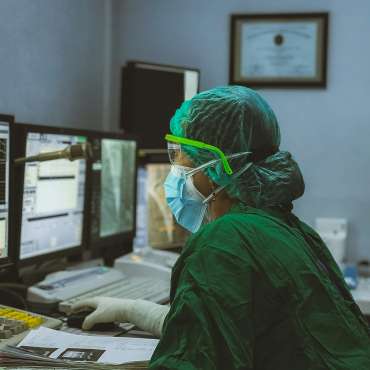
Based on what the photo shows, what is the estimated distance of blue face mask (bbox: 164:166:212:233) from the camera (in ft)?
4.63

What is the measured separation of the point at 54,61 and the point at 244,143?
1.36 m

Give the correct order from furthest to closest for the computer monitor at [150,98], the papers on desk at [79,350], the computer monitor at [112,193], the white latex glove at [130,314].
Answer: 1. the computer monitor at [150,98]
2. the computer monitor at [112,193]
3. the white latex glove at [130,314]
4. the papers on desk at [79,350]

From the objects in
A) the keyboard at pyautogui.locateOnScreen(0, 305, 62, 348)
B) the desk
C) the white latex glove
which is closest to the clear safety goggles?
the white latex glove

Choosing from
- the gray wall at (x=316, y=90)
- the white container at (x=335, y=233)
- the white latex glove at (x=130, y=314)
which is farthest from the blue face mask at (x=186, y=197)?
the gray wall at (x=316, y=90)

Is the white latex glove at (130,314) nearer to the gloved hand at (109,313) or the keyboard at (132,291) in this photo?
the gloved hand at (109,313)

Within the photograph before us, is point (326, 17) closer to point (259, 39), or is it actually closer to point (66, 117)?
point (259, 39)

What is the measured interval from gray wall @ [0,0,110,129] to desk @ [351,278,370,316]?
4.38 feet

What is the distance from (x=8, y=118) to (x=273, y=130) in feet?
2.46

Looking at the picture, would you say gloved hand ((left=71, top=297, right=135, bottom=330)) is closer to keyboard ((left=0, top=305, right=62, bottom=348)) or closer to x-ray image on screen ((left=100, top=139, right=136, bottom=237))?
keyboard ((left=0, top=305, right=62, bottom=348))

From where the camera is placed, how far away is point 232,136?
1285 millimetres

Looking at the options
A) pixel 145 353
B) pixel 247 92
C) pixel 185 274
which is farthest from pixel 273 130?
pixel 145 353

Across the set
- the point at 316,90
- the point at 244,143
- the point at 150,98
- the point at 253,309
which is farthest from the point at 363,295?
the point at 253,309

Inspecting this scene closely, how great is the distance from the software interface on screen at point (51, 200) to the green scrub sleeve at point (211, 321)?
0.90 metres

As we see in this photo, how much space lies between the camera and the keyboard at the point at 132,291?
185cm
